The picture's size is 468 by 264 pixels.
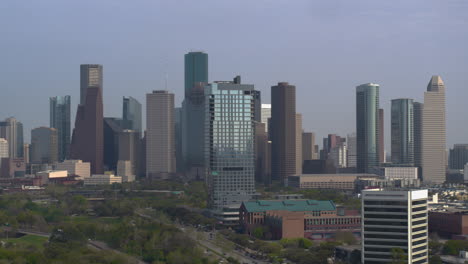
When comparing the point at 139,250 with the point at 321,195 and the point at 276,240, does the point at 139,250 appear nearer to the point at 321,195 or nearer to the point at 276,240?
the point at 276,240

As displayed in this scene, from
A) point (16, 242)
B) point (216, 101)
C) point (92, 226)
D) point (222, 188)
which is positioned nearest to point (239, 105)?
point (216, 101)

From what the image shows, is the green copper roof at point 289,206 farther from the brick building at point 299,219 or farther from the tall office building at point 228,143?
the tall office building at point 228,143

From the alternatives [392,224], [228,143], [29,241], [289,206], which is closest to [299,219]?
[289,206]

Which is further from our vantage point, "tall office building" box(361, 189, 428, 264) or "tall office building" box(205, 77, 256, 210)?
"tall office building" box(205, 77, 256, 210)

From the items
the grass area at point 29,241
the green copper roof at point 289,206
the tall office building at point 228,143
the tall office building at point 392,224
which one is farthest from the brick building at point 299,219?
the tall office building at point 392,224

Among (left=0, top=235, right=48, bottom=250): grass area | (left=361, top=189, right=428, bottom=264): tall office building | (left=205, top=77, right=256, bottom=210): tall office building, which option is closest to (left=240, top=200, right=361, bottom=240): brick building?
(left=205, top=77, right=256, bottom=210): tall office building

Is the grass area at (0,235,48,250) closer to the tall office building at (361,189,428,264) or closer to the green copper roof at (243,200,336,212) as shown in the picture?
the green copper roof at (243,200,336,212)
